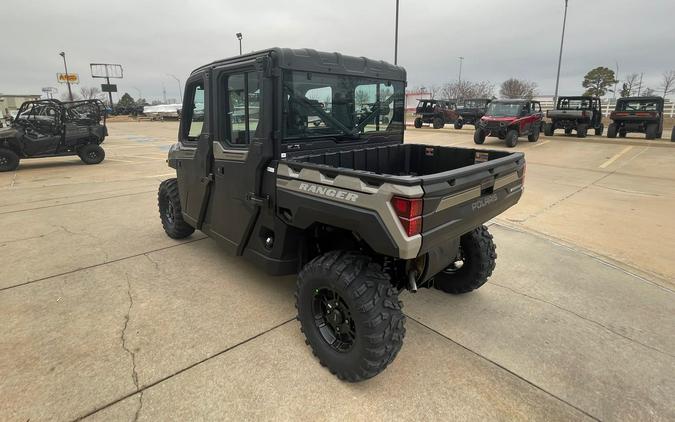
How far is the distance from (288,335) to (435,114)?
2451 centimetres

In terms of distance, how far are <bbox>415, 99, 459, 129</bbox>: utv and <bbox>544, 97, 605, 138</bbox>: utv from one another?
7.01m

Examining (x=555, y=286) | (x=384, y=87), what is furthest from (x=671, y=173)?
(x=384, y=87)

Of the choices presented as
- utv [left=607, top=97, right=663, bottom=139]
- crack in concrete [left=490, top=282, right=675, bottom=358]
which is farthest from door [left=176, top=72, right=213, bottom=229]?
utv [left=607, top=97, right=663, bottom=139]

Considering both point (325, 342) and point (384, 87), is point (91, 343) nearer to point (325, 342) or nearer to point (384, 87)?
point (325, 342)

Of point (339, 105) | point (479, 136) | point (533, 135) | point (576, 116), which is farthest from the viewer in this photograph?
point (576, 116)

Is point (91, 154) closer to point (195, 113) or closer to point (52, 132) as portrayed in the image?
point (52, 132)

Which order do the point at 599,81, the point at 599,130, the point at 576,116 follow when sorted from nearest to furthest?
the point at 576,116
the point at 599,130
the point at 599,81

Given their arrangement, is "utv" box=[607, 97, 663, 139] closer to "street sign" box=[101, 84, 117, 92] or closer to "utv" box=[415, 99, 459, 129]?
"utv" box=[415, 99, 459, 129]

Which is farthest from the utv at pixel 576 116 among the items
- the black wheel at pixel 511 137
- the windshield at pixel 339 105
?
the windshield at pixel 339 105

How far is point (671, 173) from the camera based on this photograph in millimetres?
10289

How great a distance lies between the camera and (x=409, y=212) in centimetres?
202

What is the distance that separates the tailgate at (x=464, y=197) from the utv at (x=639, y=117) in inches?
750

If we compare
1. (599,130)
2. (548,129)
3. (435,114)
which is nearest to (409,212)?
(548,129)

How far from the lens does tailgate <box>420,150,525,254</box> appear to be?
2.12 metres
